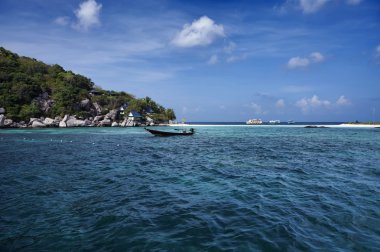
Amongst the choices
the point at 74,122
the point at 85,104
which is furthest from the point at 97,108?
the point at 74,122

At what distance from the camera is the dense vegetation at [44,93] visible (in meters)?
91.9

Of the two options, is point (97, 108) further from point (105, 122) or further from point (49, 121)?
point (49, 121)

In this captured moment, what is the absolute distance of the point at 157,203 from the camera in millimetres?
10148

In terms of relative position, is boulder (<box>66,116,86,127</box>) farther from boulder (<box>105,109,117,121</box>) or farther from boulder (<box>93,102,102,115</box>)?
boulder (<box>105,109,117,121</box>)

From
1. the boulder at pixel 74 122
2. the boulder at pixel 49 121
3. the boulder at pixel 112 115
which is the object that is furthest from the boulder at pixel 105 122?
the boulder at pixel 49 121

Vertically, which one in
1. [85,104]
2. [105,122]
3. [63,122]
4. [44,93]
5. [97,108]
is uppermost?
[44,93]

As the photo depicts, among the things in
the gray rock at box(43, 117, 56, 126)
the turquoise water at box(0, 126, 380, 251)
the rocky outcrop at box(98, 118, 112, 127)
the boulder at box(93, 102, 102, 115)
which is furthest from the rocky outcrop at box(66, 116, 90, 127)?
the turquoise water at box(0, 126, 380, 251)

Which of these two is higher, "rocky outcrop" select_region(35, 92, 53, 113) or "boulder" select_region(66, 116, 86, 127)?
"rocky outcrop" select_region(35, 92, 53, 113)

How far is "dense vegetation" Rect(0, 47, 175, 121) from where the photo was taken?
91.9 metres

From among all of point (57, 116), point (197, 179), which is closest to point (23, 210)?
point (197, 179)

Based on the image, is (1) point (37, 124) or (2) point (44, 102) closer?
(1) point (37, 124)

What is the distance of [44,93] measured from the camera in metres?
104

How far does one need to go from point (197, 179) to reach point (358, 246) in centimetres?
869

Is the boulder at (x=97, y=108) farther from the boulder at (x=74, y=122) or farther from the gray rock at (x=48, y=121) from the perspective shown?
the gray rock at (x=48, y=121)
